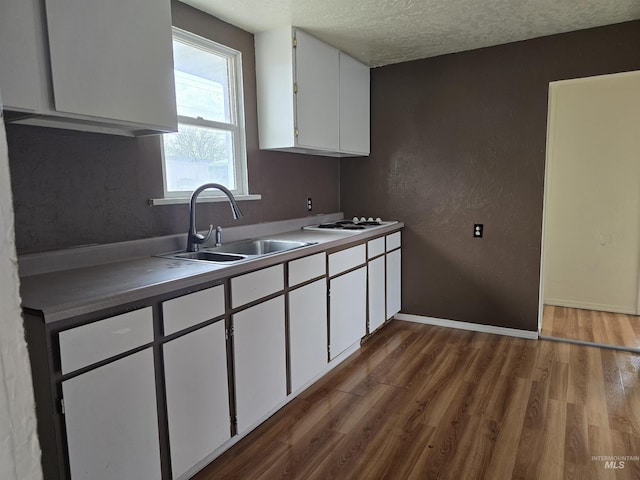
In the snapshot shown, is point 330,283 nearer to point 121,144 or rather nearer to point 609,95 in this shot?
point 121,144

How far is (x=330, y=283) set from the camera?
9.07ft

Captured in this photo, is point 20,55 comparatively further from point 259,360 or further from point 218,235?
point 259,360

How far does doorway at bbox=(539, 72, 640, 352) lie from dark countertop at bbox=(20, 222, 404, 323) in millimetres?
2967

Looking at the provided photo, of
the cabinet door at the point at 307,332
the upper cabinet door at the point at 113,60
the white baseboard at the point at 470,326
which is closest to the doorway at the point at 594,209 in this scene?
the white baseboard at the point at 470,326

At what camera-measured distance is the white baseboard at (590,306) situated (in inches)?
157

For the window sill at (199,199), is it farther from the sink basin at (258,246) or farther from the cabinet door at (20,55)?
the cabinet door at (20,55)

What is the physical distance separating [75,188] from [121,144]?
1.10 ft

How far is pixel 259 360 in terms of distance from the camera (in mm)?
2141

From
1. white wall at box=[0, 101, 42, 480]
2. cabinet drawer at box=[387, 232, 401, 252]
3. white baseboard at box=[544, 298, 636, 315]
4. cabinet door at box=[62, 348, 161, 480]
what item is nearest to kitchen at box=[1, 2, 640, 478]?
cabinet drawer at box=[387, 232, 401, 252]

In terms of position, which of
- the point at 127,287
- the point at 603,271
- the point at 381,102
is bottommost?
the point at 603,271

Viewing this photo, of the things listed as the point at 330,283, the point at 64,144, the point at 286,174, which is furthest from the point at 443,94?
the point at 64,144

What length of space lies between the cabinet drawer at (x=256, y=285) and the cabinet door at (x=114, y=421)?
1.64 ft

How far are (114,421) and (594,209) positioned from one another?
4282 mm

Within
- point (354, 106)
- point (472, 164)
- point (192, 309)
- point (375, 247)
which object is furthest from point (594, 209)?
point (192, 309)
